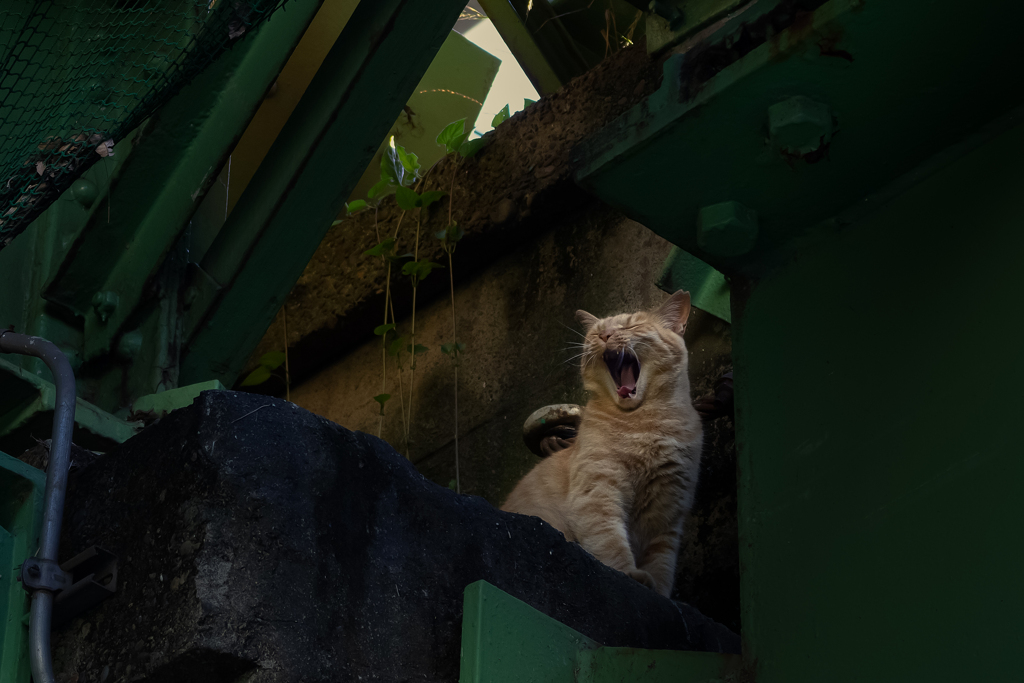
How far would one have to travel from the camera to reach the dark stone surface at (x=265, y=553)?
139 centimetres

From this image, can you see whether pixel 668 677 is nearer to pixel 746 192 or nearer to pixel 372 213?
pixel 746 192

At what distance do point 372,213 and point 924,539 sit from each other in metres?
3.20

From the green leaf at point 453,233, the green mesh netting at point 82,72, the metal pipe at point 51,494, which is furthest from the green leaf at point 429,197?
the metal pipe at point 51,494

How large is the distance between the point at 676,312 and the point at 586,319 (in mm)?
337

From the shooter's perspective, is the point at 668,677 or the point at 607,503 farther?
the point at 607,503

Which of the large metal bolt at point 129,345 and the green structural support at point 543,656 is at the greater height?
the large metal bolt at point 129,345

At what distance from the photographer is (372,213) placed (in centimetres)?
425

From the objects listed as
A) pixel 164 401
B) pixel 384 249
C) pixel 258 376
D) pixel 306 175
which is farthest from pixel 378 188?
pixel 164 401

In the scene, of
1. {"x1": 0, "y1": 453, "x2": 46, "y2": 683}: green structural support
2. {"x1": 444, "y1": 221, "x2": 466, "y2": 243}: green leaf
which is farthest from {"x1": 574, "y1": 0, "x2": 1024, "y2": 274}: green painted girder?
{"x1": 444, "y1": 221, "x2": 466, "y2": 243}: green leaf

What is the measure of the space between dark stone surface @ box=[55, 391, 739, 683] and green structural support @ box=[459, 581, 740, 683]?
8 centimetres

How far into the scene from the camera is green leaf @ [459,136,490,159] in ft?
12.9

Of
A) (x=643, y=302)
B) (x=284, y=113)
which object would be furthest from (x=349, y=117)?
(x=643, y=302)

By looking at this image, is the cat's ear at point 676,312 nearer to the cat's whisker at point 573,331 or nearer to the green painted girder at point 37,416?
the cat's whisker at point 573,331

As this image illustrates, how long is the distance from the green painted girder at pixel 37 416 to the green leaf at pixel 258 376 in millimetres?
1688
